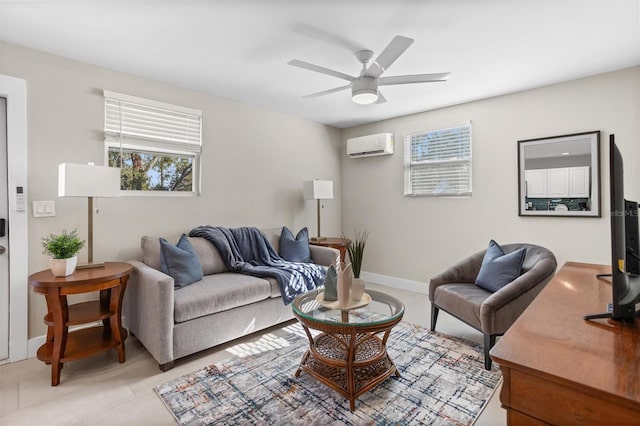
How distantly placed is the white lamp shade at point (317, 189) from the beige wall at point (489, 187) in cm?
83

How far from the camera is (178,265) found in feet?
8.61

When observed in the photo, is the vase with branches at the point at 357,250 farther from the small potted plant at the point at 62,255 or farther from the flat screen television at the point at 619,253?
the flat screen television at the point at 619,253

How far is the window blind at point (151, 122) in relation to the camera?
2.85 metres

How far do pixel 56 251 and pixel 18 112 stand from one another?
114cm

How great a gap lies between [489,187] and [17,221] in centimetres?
449

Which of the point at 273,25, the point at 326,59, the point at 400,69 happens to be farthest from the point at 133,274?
the point at 400,69

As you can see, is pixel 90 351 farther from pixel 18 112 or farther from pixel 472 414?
pixel 472 414

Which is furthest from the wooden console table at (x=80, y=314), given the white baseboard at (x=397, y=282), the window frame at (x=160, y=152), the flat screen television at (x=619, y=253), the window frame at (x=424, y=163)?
the window frame at (x=424, y=163)

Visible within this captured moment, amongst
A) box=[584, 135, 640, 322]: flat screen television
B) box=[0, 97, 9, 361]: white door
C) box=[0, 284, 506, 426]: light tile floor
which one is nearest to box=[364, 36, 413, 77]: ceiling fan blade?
box=[584, 135, 640, 322]: flat screen television

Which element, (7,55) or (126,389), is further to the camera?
(7,55)

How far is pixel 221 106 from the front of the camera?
11.9 ft

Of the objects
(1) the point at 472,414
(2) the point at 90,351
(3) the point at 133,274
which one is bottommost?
(1) the point at 472,414

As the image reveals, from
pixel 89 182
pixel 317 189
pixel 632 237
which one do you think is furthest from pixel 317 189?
pixel 632 237

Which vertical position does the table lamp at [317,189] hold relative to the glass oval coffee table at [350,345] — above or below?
above
